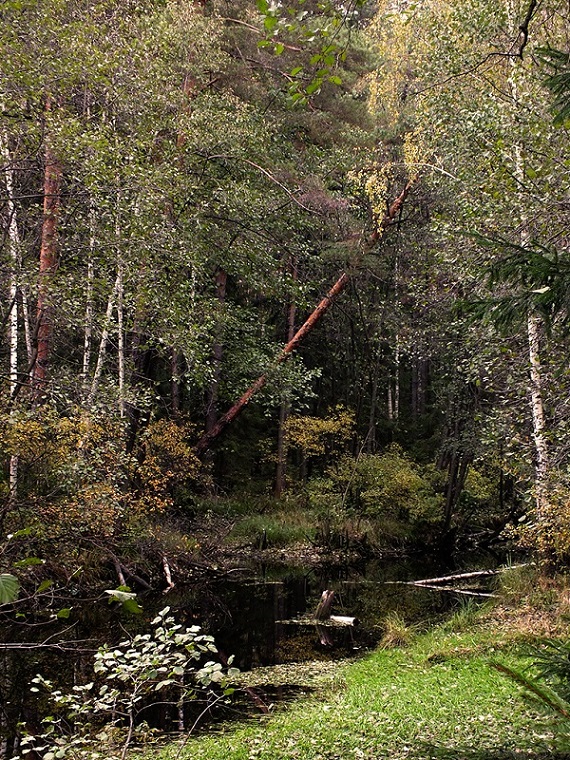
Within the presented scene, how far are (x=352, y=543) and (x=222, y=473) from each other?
688 centimetres

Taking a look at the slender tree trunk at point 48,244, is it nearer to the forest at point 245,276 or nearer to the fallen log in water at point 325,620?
the forest at point 245,276

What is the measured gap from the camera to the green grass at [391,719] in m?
5.38

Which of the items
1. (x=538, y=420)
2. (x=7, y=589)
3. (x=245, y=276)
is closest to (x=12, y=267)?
(x=7, y=589)

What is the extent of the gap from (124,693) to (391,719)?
2747 millimetres

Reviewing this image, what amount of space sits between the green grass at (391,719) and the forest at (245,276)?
1.20 ft

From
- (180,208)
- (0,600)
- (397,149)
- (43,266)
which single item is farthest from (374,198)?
(0,600)

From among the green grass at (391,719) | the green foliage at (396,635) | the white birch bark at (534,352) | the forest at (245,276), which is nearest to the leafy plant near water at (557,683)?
the forest at (245,276)

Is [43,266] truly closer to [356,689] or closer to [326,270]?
[356,689]

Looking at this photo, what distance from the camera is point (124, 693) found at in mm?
6523

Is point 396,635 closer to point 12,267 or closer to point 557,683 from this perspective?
point 557,683

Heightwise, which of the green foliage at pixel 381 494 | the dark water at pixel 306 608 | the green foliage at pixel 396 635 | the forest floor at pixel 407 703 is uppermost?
the green foliage at pixel 381 494

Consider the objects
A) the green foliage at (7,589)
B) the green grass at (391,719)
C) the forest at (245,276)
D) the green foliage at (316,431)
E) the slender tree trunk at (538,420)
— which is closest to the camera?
the green foliage at (7,589)

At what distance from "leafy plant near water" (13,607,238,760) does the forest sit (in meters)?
0.07

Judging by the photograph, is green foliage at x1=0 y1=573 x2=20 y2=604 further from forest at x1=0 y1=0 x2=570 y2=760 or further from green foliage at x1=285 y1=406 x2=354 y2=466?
green foliage at x1=285 y1=406 x2=354 y2=466
